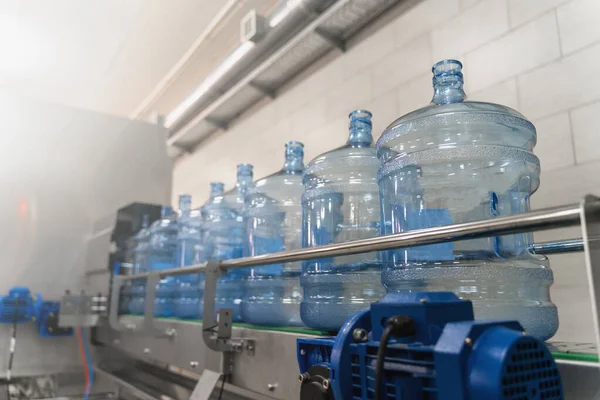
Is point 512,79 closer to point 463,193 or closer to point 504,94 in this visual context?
point 504,94

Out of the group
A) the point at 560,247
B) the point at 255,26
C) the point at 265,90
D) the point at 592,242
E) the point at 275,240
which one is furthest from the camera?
the point at 265,90

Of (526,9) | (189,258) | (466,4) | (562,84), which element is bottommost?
(189,258)

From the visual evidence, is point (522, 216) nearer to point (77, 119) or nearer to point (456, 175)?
point (456, 175)

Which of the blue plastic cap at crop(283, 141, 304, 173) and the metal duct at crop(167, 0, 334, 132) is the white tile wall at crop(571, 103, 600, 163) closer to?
the blue plastic cap at crop(283, 141, 304, 173)

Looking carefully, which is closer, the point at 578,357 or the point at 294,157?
the point at 578,357

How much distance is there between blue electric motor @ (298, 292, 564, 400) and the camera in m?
0.48

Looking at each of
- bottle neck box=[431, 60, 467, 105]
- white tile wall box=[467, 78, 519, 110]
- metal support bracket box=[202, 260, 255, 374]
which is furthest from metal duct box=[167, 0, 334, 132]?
metal support bracket box=[202, 260, 255, 374]

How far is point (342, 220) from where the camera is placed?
1250mm

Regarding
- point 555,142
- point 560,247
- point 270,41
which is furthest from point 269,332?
point 270,41

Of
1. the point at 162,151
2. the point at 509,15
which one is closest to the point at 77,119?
the point at 162,151

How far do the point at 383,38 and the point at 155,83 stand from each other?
2091 millimetres

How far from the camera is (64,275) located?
8.48 ft

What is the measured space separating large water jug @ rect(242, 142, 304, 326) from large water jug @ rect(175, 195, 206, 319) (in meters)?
0.38

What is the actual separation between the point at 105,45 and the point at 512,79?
8.33ft
